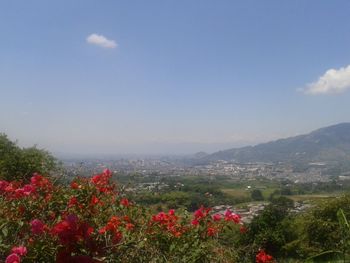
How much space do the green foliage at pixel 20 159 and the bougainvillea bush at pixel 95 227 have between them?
1762cm

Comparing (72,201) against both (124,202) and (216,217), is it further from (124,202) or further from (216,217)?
(216,217)

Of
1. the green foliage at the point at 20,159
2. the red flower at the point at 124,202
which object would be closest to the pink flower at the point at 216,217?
the red flower at the point at 124,202

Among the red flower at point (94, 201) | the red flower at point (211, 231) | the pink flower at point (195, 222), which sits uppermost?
the red flower at point (94, 201)

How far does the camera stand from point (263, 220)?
97.7 ft

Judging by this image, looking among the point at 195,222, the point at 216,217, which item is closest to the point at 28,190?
the point at 195,222

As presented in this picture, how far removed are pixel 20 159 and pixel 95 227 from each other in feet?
72.9

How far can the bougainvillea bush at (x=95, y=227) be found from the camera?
2492 mm

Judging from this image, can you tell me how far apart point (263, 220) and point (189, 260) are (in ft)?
88.9

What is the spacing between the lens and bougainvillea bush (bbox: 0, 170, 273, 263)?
2492mm

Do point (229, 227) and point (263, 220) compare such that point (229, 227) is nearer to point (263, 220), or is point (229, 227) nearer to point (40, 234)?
point (40, 234)

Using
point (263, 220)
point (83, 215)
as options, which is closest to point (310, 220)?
point (263, 220)

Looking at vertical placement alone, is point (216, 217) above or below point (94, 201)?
below

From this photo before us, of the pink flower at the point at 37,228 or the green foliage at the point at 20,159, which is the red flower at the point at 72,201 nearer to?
the pink flower at the point at 37,228

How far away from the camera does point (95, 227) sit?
362cm
